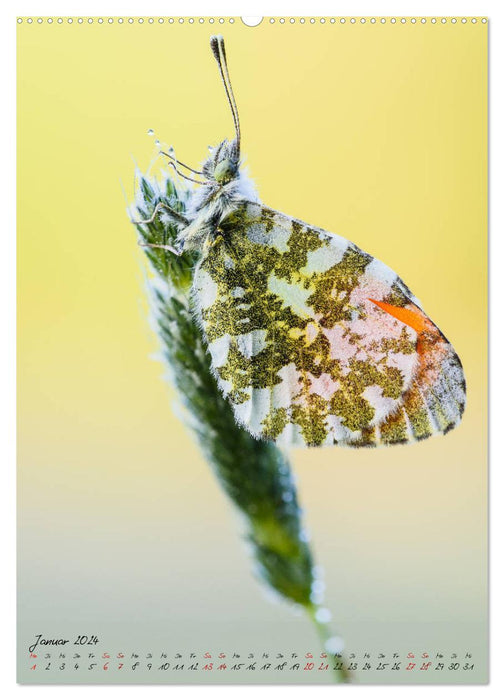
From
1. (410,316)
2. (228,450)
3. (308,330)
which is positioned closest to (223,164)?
(308,330)

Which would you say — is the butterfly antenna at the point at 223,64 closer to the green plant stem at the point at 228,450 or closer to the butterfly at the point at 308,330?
the butterfly at the point at 308,330

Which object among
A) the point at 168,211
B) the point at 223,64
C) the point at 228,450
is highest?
the point at 223,64

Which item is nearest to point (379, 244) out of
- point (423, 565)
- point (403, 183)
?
point (403, 183)

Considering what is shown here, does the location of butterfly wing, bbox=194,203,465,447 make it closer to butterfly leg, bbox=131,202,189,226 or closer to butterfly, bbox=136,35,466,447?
butterfly, bbox=136,35,466,447

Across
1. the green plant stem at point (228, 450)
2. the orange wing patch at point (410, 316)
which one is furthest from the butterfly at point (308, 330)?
the green plant stem at point (228, 450)

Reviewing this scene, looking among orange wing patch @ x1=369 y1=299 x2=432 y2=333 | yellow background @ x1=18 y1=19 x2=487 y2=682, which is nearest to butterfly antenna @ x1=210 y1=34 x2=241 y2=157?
yellow background @ x1=18 y1=19 x2=487 y2=682

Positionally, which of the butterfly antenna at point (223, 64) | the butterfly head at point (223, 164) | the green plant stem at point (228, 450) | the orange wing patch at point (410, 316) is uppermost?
the butterfly antenna at point (223, 64)

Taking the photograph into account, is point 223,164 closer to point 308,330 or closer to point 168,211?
point 168,211

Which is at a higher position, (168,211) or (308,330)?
(168,211)
